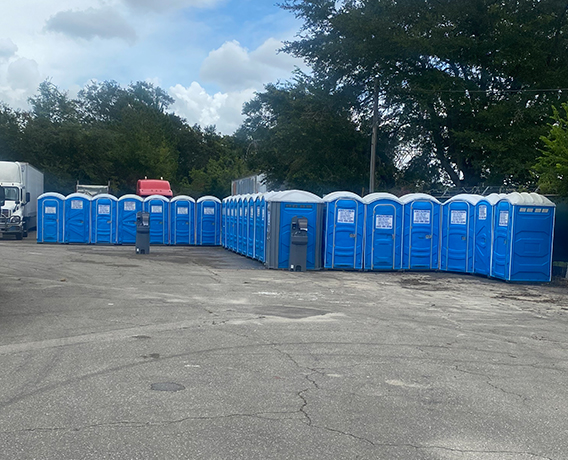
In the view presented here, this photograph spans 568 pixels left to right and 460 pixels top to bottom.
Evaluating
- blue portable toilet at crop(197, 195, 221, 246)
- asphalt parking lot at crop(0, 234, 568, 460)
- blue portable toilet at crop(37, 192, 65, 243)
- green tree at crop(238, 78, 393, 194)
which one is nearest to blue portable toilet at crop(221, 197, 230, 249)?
blue portable toilet at crop(197, 195, 221, 246)

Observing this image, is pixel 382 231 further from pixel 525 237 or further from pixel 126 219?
pixel 126 219

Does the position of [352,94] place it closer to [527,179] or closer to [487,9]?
[487,9]

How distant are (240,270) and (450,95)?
17187mm

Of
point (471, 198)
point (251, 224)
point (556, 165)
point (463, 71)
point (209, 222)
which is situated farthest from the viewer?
point (463, 71)

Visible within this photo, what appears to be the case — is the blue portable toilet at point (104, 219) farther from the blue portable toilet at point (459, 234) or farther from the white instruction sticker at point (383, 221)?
the blue portable toilet at point (459, 234)

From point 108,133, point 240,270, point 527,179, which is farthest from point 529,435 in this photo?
point 108,133

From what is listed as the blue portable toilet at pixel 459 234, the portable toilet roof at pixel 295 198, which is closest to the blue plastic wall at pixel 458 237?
the blue portable toilet at pixel 459 234

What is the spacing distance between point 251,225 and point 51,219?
1029cm

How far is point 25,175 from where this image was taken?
98.1ft

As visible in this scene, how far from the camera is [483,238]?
17.9m

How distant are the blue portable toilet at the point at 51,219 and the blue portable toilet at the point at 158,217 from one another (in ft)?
12.0

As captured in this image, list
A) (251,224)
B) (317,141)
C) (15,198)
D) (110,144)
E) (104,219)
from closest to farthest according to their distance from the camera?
(251,224) < (104,219) < (15,198) < (317,141) < (110,144)

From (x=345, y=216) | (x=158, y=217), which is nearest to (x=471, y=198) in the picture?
(x=345, y=216)

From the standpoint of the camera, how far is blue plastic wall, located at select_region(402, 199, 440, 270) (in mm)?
19141
